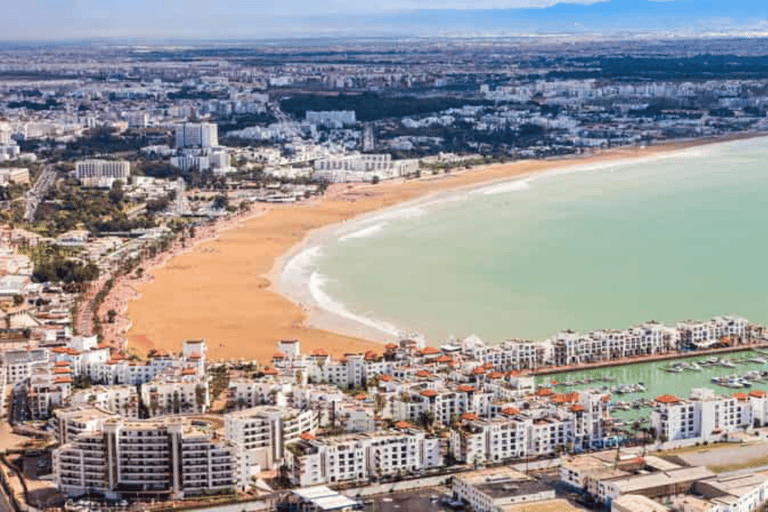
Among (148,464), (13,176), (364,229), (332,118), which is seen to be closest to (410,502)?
(148,464)

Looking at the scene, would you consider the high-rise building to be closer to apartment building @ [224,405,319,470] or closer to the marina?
the marina

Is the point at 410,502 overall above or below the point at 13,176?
above

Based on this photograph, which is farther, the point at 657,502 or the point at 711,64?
the point at 711,64

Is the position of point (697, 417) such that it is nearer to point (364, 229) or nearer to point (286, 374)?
point (286, 374)

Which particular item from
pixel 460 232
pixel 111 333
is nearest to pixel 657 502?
pixel 111 333

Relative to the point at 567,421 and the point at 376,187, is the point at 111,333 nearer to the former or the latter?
the point at 567,421
